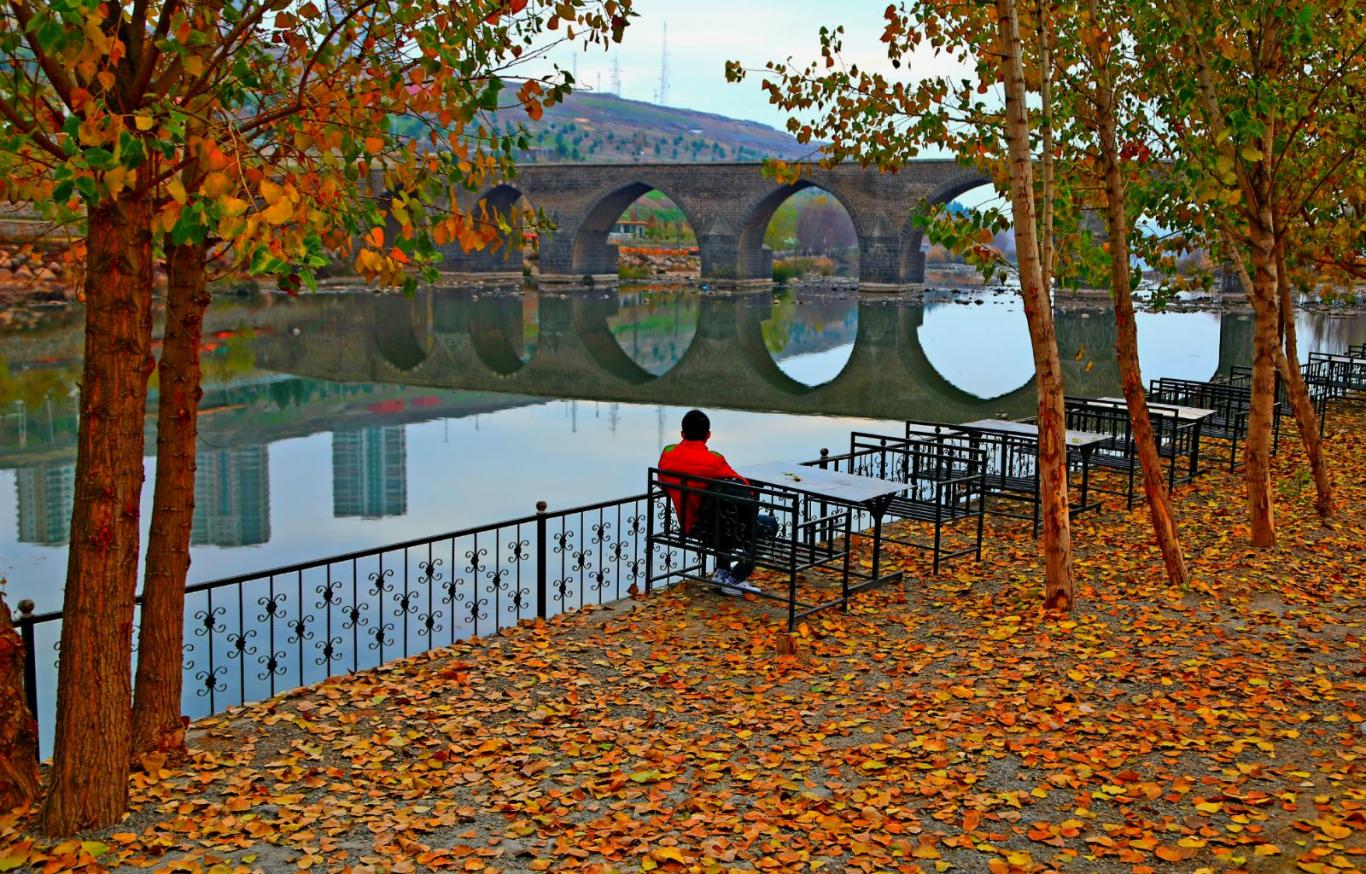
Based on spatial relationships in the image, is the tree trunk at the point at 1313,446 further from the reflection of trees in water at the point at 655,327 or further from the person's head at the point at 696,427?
the reflection of trees in water at the point at 655,327

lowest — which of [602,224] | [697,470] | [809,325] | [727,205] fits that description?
[697,470]

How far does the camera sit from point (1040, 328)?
8.38 metres

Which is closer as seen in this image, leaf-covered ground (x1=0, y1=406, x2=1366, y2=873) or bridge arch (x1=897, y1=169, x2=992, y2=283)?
leaf-covered ground (x1=0, y1=406, x2=1366, y2=873)

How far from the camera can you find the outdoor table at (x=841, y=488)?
28.9ft

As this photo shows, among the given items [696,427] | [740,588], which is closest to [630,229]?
[696,427]

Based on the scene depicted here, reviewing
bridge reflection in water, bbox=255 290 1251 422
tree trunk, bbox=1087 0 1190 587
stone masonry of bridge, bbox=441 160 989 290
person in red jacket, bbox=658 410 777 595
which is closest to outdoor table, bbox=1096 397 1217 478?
tree trunk, bbox=1087 0 1190 587

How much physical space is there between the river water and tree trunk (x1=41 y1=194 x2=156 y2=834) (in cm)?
631

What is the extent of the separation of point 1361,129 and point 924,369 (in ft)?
75.5

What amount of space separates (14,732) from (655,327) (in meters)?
42.6

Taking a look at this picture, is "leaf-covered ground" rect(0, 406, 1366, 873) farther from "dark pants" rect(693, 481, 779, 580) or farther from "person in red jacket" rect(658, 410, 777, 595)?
"person in red jacket" rect(658, 410, 777, 595)

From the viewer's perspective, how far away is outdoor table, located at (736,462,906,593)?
8.80m

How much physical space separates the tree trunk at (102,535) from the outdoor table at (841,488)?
186 inches

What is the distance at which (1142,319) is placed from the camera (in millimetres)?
52406

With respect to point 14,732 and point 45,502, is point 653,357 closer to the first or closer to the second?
point 45,502
